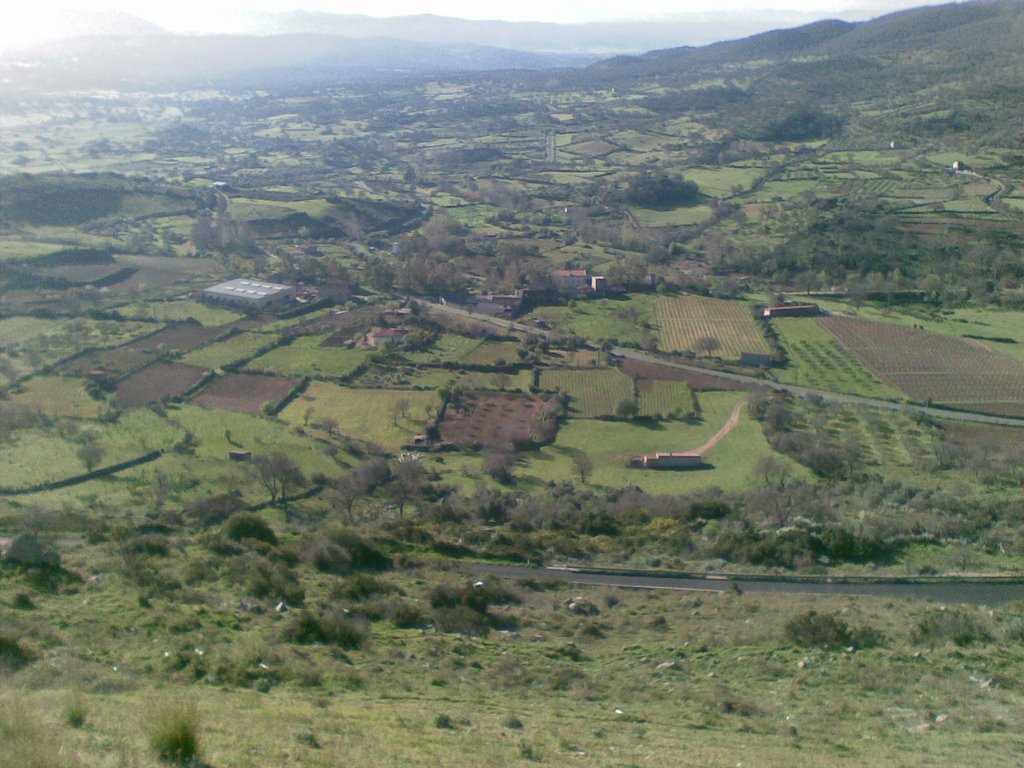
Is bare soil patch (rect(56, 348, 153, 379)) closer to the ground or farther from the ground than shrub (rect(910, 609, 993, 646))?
closer to the ground

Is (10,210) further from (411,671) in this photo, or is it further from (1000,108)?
(1000,108)

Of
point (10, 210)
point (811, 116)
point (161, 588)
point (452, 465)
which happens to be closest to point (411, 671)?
point (161, 588)

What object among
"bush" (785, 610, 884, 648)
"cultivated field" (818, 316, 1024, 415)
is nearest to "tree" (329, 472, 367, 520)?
"bush" (785, 610, 884, 648)

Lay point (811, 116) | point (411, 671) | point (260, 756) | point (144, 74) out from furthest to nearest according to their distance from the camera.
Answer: point (144, 74) → point (811, 116) → point (411, 671) → point (260, 756)

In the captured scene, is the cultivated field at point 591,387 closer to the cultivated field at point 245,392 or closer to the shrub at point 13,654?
the cultivated field at point 245,392

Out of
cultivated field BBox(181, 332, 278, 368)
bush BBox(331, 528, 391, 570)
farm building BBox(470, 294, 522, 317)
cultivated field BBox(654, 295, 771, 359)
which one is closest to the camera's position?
bush BBox(331, 528, 391, 570)

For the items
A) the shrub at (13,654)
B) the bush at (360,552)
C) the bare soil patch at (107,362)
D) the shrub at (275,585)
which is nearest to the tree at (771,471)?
the bush at (360,552)

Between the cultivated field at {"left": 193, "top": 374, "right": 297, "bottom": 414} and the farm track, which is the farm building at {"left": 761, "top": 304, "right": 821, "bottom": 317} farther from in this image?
the cultivated field at {"left": 193, "top": 374, "right": 297, "bottom": 414}
